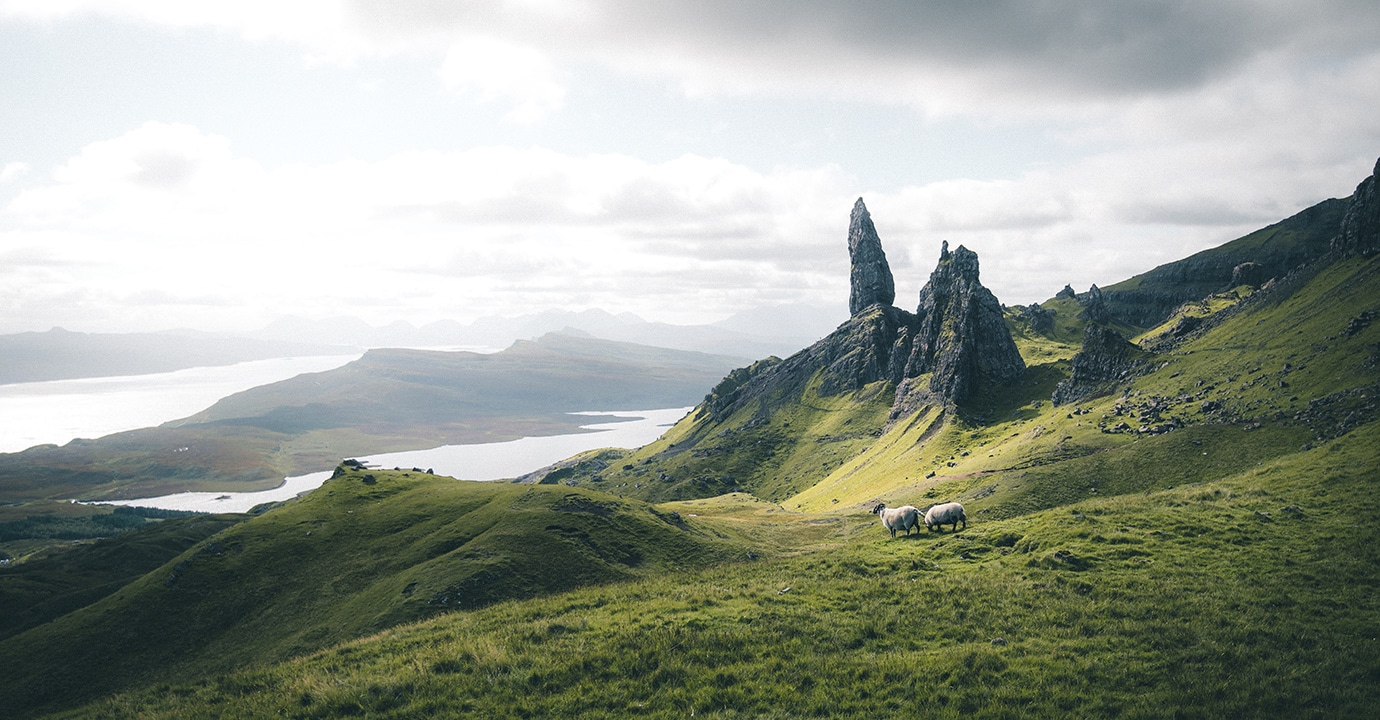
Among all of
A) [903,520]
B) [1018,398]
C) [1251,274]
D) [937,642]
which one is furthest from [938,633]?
[1251,274]

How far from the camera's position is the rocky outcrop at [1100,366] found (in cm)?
10431

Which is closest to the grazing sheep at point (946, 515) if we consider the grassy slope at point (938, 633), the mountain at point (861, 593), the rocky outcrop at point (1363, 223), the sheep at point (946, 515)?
the sheep at point (946, 515)

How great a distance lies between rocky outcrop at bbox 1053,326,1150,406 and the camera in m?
104

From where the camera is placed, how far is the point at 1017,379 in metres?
153

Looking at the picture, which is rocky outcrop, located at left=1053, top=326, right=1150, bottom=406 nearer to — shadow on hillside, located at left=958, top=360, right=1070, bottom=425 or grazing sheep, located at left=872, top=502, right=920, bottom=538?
shadow on hillside, located at left=958, top=360, right=1070, bottom=425

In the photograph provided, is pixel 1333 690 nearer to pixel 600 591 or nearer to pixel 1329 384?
pixel 600 591

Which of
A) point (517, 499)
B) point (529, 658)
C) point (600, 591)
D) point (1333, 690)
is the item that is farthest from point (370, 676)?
point (517, 499)

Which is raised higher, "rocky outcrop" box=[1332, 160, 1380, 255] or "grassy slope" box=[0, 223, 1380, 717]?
"rocky outcrop" box=[1332, 160, 1380, 255]

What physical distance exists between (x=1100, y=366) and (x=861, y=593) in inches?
4334

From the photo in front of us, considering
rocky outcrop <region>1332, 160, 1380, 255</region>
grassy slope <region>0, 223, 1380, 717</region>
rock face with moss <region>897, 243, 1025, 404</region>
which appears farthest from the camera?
rock face with moss <region>897, 243, 1025, 404</region>

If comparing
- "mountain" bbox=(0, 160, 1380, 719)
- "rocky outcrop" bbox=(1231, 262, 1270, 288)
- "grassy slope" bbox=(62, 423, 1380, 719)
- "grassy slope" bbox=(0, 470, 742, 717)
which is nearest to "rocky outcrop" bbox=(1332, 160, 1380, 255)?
"mountain" bbox=(0, 160, 1380, 719)

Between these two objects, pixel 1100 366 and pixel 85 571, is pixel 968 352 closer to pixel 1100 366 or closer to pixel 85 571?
pixel 1100 366

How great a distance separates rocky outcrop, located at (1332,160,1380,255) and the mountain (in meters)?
2.60

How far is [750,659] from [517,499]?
138ft
